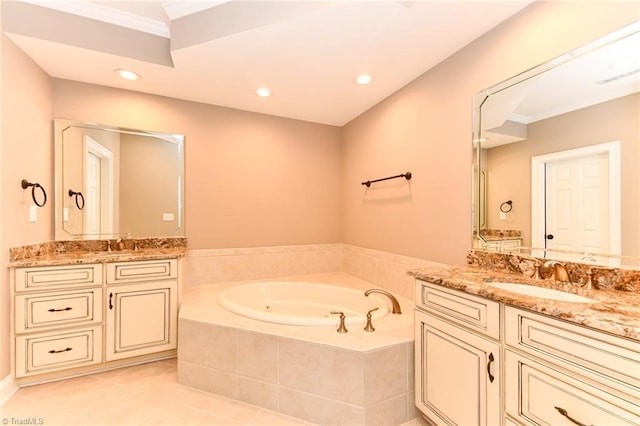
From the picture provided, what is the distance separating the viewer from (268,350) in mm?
1680

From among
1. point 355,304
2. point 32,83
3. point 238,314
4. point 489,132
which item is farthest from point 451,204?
point 32,83

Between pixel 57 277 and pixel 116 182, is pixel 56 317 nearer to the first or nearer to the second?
pixel 57 277

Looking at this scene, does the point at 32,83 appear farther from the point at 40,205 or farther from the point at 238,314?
the point at 238,314

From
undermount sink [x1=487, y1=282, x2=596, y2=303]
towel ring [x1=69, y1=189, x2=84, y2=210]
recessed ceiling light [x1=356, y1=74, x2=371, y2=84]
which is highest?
Result: recessed ceiling light [x1=356, y1=74, x2=371, y2=84]

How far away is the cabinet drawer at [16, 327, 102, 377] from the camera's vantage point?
181 centimetres

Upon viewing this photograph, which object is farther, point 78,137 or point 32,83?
point 78,137

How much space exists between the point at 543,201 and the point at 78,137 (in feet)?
11.0

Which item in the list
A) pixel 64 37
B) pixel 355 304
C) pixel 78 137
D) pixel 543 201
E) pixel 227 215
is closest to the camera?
pixel 543 201

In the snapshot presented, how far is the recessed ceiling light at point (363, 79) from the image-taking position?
219 centimetres

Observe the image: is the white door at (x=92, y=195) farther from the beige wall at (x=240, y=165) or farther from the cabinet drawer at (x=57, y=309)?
the cabinet drawer at (x=57, y=309)

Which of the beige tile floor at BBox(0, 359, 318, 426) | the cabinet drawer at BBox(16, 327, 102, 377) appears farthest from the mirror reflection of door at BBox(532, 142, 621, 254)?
the cabinet drawer at BBox(16, 327, 102, 377)

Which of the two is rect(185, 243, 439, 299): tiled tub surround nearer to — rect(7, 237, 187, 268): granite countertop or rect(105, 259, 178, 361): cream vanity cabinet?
rect(7, 237, 187, 268): granite countertop

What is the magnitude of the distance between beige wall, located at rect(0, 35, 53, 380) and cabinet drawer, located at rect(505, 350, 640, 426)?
2799mm

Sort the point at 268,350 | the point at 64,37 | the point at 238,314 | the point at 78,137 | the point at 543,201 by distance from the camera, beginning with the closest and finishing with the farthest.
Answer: the point at 543,201, the point at 268,350, the point at 64,37, the point at 238,314, the point at 78,137
